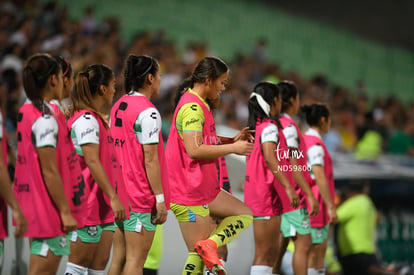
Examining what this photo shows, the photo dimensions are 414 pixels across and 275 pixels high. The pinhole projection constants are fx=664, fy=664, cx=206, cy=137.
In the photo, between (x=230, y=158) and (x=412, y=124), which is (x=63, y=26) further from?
(x=412, y=124)

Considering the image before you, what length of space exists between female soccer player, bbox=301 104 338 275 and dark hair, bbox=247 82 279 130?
2.60 ft

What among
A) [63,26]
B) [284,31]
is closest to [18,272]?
[63,26]

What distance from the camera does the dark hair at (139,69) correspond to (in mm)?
4660

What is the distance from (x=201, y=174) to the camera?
4.69m

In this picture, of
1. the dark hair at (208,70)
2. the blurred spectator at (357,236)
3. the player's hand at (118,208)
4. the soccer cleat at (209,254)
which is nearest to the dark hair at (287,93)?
the dark hair at (208,70)

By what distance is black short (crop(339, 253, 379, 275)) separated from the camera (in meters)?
8.16

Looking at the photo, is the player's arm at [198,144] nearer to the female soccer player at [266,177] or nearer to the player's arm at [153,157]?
the player's arm at [153,157]

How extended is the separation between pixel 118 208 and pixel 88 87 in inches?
35.9

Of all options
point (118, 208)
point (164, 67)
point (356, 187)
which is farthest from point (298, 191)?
point (164, 67)

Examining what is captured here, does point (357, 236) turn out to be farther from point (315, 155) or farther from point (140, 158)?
point (140, 158)

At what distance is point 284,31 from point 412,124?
17.3ft

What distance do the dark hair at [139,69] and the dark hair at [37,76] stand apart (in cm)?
94

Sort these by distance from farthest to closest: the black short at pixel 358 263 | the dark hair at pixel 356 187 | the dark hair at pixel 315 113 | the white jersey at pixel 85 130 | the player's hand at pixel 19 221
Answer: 1. the dark hair at pixel 356 187
2. the black short at pixel 358 263
3. the dark hair at pixel 315 113
4. the white jersey at pixel 85 130
5. the player's hand at pixel 19 221

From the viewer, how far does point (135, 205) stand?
4.50m
